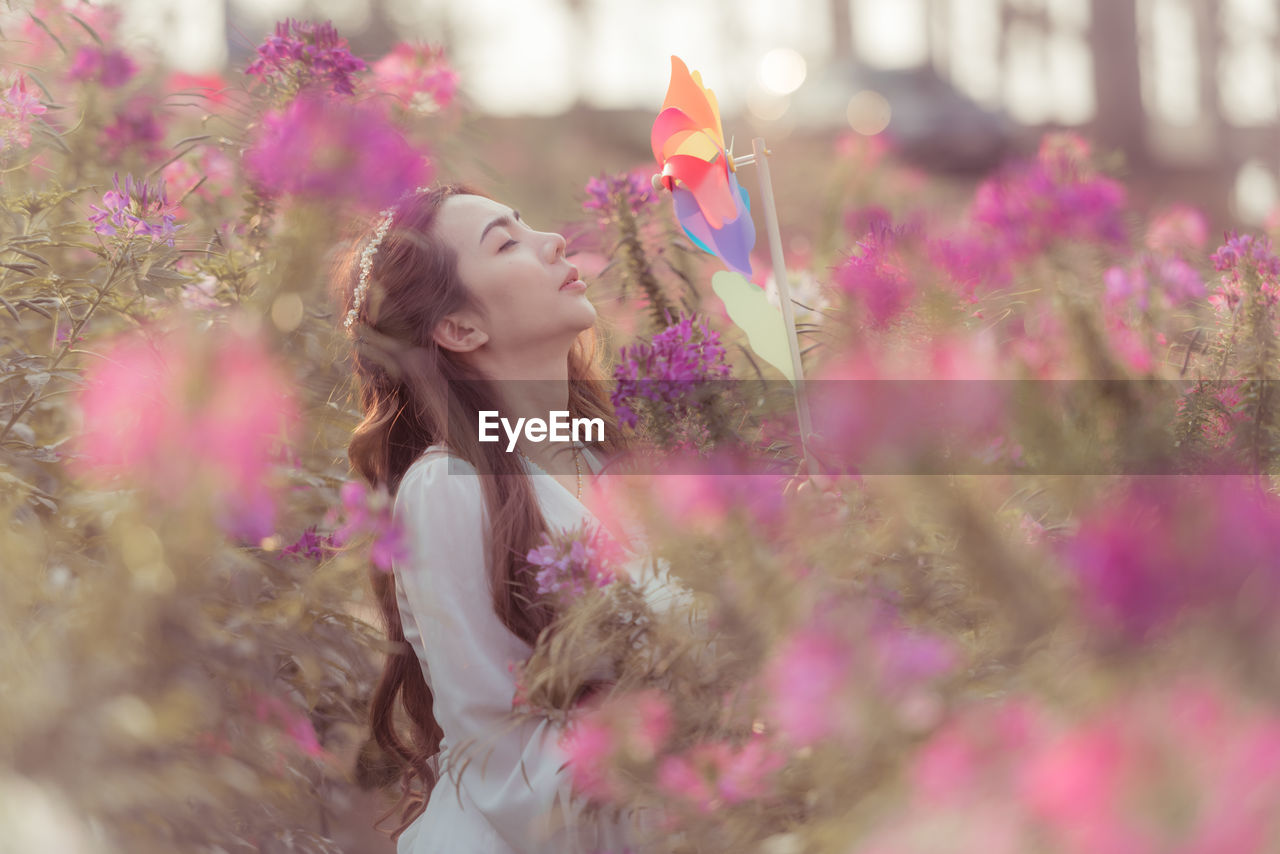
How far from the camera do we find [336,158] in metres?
0.70

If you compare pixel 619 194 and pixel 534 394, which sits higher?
pixel 619 194

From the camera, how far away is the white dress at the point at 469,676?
1.01 m

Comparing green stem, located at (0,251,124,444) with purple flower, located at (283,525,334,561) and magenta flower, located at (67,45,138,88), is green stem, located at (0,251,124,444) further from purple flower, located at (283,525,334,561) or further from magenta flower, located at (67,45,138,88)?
magenta flower, located at (67,45,138,88)

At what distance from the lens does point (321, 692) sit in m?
1.29

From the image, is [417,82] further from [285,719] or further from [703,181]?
[285,719]

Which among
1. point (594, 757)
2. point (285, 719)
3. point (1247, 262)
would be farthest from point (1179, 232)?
point (285, 719)

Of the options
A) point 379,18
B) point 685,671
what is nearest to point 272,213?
point 685,671

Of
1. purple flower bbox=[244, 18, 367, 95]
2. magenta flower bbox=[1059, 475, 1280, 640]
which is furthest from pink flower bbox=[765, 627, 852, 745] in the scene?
purple flower bbox=[244, 18, 367, 95]

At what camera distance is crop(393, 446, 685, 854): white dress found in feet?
3.30

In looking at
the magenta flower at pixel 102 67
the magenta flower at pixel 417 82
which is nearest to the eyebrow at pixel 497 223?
the magenta flower at pixel 417 82

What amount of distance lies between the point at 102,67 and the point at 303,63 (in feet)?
1.67

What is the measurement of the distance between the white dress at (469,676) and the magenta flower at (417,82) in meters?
0.68

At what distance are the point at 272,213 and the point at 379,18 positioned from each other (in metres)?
6.79

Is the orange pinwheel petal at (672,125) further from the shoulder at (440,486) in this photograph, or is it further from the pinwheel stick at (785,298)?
the shoulder at (440,486)
